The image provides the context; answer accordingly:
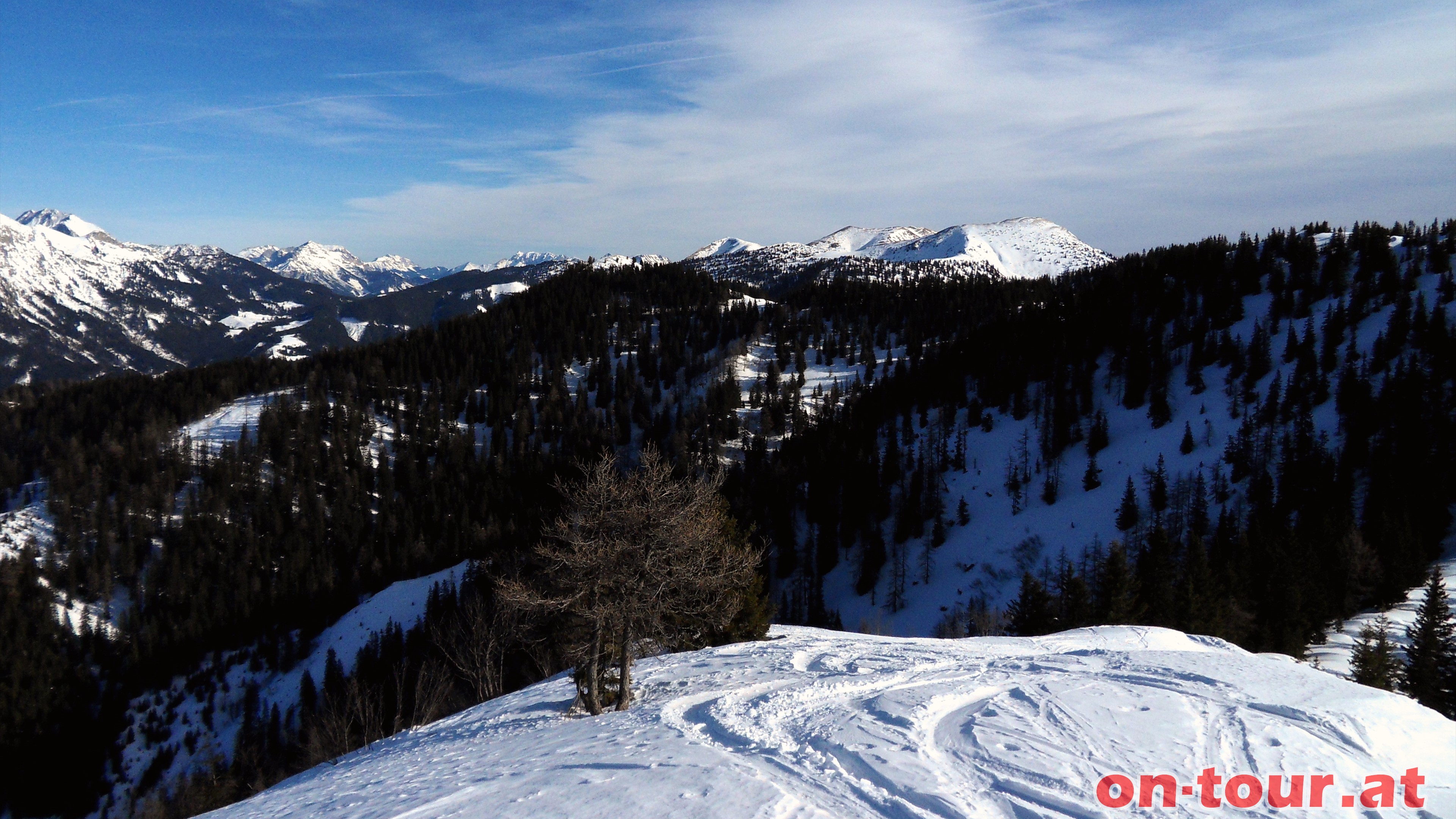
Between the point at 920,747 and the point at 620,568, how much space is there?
11.7 metres

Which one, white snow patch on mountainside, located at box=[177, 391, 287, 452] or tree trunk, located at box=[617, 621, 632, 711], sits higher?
tree trunk, located at box=[617, 621, 632, 711]

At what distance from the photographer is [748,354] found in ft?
645

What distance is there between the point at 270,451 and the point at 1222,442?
182 metres

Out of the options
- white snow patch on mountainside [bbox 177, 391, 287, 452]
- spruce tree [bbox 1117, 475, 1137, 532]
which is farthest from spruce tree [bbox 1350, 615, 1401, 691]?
white snow patch on mountainside [bbox 177, 391, 287, 452]

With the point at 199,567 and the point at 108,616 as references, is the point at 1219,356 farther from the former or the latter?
the point at 108,616

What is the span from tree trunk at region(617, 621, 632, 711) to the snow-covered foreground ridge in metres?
0.99

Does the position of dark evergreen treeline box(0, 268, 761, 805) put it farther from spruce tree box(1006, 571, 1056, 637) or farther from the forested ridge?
spruce tree box(1006, 571, 1056, 637)

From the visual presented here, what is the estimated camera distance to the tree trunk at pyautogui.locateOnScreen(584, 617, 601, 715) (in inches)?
906

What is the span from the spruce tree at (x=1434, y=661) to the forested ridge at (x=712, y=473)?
24.5 ft

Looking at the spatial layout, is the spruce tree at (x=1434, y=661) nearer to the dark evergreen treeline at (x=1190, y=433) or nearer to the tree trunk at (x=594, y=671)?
the dark evergreen treeline at (x=1190, y=433)

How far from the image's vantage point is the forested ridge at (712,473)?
60.1 m

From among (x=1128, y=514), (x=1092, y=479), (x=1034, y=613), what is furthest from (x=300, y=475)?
(x=1128, y=514)

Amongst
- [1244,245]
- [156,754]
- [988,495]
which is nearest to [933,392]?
[988,495]

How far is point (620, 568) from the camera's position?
2327cm
